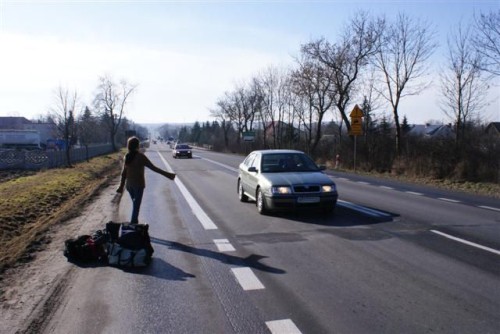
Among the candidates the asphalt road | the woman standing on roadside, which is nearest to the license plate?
the asphalt road

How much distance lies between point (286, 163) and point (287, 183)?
1.50 meters

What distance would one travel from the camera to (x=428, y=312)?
487 cm

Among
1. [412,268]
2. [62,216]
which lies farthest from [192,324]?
[62,216]

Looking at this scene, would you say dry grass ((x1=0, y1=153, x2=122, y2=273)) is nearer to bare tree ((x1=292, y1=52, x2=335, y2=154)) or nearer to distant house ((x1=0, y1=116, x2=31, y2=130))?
bare tree ((x1=292, y1=52, x2=335, y2=154))

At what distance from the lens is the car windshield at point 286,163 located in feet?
40.1

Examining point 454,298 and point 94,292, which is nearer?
point 454,298

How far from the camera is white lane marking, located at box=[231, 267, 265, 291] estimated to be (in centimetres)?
577

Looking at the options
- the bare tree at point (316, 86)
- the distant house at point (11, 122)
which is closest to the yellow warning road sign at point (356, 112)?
the bare tree at point (316, 86)

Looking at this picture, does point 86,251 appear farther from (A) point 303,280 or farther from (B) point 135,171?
(A) point 303,280

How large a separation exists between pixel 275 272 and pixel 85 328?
2591 millimetres

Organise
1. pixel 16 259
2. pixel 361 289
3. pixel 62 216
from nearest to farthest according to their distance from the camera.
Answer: pixel 361 289 → pixel 16 259 → pixel 62 216

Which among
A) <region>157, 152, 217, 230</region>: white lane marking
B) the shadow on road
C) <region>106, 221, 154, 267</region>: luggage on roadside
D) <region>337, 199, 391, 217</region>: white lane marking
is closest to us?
the shadow on road

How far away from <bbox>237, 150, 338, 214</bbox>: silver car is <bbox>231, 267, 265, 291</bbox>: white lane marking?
4.36m

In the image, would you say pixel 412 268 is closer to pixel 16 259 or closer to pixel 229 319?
pixel 229 319
